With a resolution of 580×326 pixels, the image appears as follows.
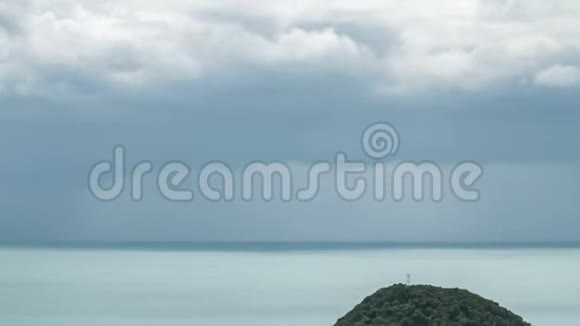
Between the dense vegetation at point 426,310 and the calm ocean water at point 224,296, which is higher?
the dense vegetation at point 426,310

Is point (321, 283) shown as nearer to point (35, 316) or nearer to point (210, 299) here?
point (210, 299)

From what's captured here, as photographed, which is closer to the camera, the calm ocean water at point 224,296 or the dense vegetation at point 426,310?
the dense vegetation at point 426,310

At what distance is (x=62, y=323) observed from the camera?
26000 millimetres

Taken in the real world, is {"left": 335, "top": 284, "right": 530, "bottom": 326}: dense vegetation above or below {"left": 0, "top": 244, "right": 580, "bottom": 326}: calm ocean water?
above

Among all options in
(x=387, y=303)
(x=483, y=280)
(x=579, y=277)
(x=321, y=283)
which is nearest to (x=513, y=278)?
(x=483, y=280)

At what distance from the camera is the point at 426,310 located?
10680 mm

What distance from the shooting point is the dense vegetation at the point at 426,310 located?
10617mm

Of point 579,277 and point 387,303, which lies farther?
point 579,277

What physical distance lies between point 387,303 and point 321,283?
30.3 metres

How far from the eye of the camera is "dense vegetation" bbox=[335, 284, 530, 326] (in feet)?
34.8

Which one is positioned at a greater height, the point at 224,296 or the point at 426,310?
the point at 426,310

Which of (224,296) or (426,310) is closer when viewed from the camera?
(426,310)

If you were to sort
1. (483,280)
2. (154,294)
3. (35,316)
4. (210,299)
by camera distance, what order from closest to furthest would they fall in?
(35,316)
(210,299)
(154,294)
(483,280)

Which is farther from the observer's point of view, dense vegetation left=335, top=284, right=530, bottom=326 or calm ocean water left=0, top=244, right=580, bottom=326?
calm ocean water left=0, top=244, right=580, bottom=326
